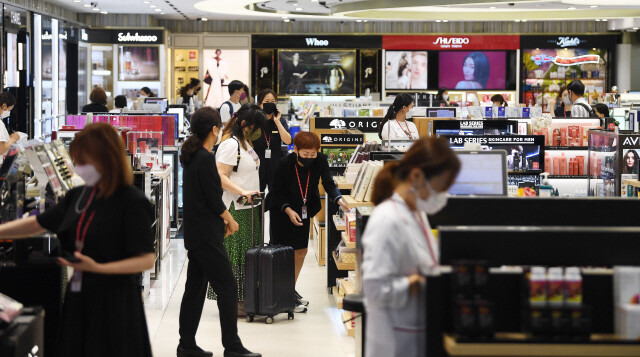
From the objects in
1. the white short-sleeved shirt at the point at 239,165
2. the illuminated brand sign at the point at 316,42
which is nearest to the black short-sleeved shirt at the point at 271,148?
the white short-sleeved shirt at the point at 239,165

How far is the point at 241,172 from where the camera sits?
649 cm

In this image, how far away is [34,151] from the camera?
14.3ft

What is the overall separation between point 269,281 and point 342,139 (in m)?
2.66

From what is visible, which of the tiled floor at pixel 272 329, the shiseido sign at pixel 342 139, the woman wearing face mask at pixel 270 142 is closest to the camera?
the tiled floor at pixel 272 329

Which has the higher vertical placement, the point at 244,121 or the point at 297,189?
the point at 244,121

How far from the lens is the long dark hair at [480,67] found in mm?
22438

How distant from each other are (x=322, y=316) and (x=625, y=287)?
13.1 ft

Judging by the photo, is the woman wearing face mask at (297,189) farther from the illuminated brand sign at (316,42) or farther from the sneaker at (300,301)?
the illuminated brand sign at (316,42)

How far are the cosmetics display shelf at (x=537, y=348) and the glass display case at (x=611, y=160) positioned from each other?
5664 millimetres

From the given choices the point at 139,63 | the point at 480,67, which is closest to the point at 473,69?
the point at 480,67

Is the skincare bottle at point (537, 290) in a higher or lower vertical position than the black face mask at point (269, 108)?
lower

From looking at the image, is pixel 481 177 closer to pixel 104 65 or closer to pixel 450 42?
pixel 104 65

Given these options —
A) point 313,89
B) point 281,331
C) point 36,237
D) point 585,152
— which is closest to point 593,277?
point 36,237

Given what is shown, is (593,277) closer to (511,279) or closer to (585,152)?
(511,279)
